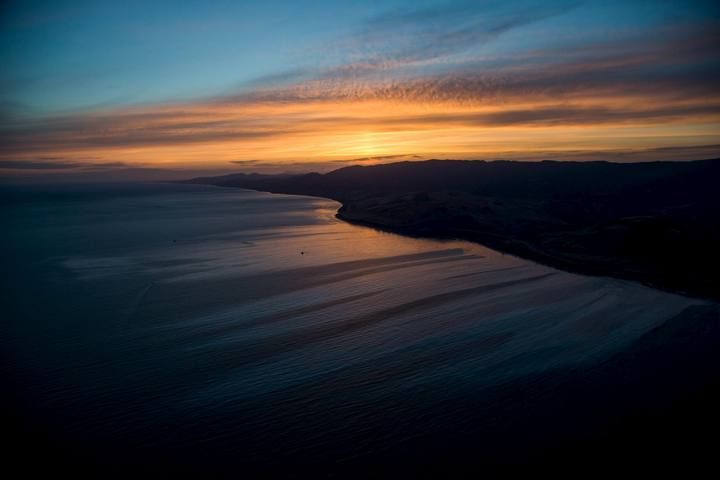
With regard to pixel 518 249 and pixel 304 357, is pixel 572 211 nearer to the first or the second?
pixel 518 249

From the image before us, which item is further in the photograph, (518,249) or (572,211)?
(572,211)

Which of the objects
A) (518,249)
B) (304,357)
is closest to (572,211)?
(518,249)

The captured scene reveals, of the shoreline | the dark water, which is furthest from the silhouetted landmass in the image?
the dark water

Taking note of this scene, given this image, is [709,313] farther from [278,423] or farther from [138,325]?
[138,325]

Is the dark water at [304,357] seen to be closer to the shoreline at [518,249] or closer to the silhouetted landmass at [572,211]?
the shoreline at [518,249]

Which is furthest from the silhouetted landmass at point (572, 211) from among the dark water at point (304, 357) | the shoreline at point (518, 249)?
the dark water at point (304, 357)

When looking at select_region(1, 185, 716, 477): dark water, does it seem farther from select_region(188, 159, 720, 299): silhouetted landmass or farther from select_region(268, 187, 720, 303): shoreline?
select_region(188, 159, 720, 299): silhouetted landmass
